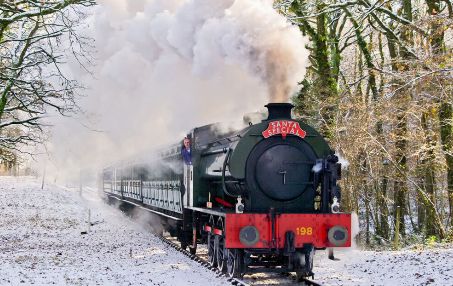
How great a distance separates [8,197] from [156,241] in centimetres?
2139

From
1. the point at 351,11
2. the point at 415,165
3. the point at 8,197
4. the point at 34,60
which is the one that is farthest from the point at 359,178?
the point at 8,197

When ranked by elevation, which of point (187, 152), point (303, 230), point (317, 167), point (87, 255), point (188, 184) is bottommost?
point (87, 255)

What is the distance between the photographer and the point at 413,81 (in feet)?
42.3

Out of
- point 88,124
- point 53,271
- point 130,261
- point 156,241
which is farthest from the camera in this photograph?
point 88,124

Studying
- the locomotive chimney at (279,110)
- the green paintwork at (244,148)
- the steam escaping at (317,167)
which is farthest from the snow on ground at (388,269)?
the locomotive chimney at (279,110)

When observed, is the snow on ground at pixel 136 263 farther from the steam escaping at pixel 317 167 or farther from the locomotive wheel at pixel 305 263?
the steam escaping at pixel 317 167

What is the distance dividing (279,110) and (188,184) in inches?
135

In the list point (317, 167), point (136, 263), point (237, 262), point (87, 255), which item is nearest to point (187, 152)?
point (136, 263)

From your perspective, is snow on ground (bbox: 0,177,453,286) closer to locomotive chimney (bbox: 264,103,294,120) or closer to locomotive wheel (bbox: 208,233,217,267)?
locomotive wheel (bbox: 208,233,217,267)

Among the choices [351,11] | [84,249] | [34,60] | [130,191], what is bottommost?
[84,249]

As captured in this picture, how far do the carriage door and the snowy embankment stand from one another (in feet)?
4.12

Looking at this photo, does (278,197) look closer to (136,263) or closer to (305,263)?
(305,263)

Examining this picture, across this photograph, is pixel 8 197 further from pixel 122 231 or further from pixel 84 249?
pixel 84 249

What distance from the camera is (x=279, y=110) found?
9.64 metres
